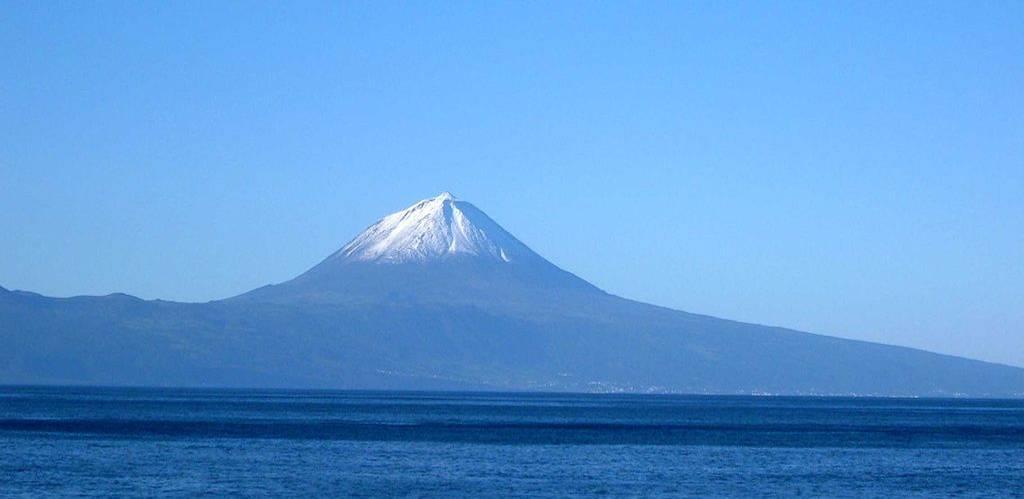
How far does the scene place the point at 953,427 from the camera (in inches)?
4508

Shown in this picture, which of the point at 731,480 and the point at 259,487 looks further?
the point at 731,480

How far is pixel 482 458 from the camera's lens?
2576 inches

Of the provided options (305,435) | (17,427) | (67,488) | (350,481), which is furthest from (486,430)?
(67,488)

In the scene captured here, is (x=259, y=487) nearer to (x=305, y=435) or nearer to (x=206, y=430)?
(x=305, y=435)

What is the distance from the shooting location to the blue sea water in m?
51.5

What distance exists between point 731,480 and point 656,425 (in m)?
50.9

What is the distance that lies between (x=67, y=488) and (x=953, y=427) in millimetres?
78414

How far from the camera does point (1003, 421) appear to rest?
13325 centimetres

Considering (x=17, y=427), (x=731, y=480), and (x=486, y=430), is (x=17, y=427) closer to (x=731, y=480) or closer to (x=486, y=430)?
(x=486, y=430)

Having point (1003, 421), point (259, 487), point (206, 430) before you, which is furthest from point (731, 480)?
point (1003, 421)

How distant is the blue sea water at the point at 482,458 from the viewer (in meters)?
51.5

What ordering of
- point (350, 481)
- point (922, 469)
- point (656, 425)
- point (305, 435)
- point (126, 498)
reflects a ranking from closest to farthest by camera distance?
point (126, 498) < point (350, 481) < point (922, 469) < point (305, 435) < point (656, 425)

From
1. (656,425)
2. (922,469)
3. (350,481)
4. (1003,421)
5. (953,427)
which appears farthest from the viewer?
(1003,421)

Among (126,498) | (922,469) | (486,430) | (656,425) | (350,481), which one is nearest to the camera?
(126,498)
